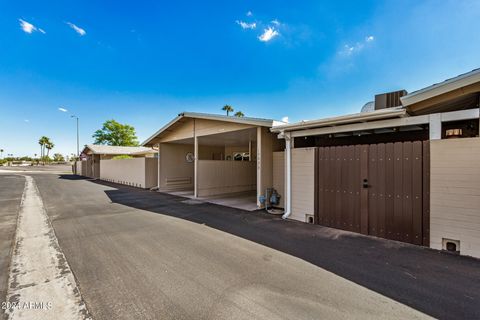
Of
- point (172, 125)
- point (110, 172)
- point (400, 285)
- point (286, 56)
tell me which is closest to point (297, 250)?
point (400, 285)

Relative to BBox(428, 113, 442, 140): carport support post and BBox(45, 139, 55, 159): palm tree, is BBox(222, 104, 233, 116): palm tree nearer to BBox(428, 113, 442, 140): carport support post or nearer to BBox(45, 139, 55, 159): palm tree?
BBox(428, 113, 442, 140): carport support post

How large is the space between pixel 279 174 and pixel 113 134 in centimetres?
3992

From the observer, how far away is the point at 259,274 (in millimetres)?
2998

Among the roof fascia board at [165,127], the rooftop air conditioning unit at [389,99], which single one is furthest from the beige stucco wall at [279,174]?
the roof fascia board at [165,127]

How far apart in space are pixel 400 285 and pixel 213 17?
38.3 feet

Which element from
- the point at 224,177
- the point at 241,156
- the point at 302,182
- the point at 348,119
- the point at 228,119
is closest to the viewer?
the point at 348,119

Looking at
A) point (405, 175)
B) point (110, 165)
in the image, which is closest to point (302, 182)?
point (405, 175)

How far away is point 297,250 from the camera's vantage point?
389 cm

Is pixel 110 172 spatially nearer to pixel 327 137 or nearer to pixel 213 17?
pixel 213 17

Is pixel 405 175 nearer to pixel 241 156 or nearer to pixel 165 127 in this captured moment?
pixel 165 127

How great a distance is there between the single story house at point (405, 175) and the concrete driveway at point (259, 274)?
424 mm

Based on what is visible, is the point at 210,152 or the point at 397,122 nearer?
the point at 397,122

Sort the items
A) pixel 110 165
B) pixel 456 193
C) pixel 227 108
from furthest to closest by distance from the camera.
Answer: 1. pixel 227 108
2. pixel 110 165
3. pixel 456 193

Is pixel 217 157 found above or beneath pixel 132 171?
above
